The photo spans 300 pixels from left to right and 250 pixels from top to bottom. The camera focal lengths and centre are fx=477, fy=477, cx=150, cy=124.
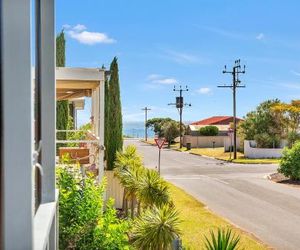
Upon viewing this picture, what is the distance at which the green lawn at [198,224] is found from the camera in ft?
36.6

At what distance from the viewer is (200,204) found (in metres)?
17.2

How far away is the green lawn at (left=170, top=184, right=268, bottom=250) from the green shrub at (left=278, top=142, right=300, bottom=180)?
8.16 meters

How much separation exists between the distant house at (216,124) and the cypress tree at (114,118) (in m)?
44.8

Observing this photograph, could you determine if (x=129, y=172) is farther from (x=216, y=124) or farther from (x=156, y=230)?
(x=216, y=124)

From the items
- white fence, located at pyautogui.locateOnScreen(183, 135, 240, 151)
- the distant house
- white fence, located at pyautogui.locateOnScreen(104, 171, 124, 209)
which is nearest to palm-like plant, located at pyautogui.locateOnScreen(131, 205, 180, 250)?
white fence, located at pyautogui.locateOnScreen(104, 171, 124, 209)

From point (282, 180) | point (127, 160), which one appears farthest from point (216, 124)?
point (127, 160)

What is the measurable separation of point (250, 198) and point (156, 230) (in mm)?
12223

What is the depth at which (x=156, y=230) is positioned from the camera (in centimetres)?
747

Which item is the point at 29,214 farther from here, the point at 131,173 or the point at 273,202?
the point at 273,202

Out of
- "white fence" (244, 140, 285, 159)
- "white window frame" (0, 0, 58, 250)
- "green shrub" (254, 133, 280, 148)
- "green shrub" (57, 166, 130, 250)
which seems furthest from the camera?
"green shrub" (254, 133, 280, 148)

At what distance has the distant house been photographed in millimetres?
60781

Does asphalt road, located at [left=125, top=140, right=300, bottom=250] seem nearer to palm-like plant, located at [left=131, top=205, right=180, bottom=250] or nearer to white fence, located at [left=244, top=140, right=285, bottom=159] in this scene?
palm-like plant, located at [left=131, top=205, right=180, bottom=250]

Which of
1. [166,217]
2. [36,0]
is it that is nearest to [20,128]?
[36,0]

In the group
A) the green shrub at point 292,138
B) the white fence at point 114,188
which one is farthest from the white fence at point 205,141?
the white fence at point 114,188
